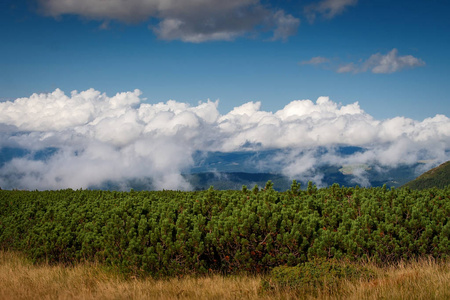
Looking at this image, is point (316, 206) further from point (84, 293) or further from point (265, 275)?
point (84, 293)

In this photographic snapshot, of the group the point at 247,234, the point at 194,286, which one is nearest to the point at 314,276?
the point at 247,234

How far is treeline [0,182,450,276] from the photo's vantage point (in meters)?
8.85

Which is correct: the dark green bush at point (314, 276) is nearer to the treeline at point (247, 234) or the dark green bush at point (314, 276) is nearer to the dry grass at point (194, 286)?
the dry grass at point (194, 286)

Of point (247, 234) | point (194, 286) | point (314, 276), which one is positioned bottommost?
point (194, 286)

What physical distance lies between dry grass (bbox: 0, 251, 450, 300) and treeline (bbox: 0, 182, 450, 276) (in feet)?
1.45

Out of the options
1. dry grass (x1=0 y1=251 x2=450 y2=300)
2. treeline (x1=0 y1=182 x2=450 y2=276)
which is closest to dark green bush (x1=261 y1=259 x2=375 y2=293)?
dry grass (x1=0 y1=251 x2=450 y2=300)

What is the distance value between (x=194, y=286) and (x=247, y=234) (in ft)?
6.02

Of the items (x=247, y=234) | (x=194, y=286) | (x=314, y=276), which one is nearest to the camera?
(x=314, y=276)

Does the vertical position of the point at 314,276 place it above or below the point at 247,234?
below

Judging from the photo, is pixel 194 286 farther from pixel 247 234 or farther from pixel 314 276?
pixel 314 276

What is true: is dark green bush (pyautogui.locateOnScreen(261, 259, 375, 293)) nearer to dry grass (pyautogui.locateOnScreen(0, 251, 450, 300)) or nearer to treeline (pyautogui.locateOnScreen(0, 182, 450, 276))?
dry grass (pyautogui.locateOnScreen(0, 251, 450, 300))

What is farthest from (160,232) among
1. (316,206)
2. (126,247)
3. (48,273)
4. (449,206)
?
(449,206)

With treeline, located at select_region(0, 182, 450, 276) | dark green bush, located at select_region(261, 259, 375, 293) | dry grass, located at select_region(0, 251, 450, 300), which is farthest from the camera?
treeline, located at select_region(0, 182, 450, 276)

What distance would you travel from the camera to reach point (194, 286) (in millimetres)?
8008
